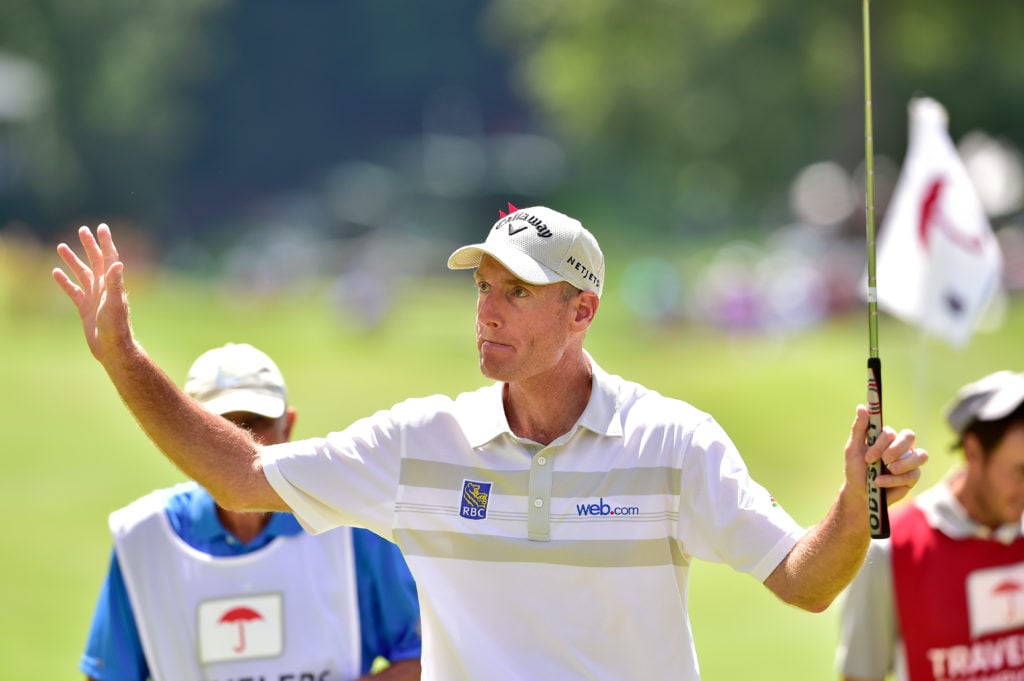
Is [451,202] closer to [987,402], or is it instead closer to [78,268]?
[987,402]

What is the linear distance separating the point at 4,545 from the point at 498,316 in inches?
465

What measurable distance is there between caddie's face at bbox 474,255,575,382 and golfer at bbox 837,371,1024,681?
145 centimetres

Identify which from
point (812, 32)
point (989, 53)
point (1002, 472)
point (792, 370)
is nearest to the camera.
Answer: point (1002, 472)

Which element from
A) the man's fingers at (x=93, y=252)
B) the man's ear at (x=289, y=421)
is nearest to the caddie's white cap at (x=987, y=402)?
the man's ear at (x=289, y=421)

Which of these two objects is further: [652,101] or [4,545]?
[652,101]

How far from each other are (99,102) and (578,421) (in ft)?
219

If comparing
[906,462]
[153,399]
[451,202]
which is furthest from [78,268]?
[451,202]

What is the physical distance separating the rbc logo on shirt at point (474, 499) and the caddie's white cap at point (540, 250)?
504 millimetres

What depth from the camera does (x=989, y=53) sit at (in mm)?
47625

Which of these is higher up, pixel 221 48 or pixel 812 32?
pixel 221 48

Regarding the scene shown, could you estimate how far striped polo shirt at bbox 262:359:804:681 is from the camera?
3.87m

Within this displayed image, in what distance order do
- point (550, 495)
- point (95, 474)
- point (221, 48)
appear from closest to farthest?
point (550, 495), point (95, 474), point (221, 48)

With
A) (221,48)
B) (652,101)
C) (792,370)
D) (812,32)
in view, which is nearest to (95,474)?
(792,370)

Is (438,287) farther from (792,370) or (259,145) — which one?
(259,145)
